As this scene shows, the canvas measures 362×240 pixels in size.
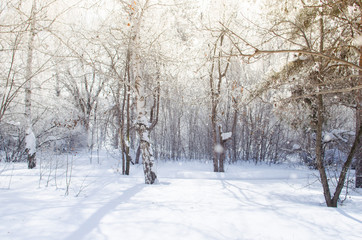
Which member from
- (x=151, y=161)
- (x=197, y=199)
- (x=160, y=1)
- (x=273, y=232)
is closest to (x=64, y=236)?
(x=273, y=232)

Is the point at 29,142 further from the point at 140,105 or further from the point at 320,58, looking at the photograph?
the point at 320,58

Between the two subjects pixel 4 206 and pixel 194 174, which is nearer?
pixel 4 206

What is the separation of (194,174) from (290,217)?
733cm

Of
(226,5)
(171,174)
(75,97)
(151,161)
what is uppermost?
(226,5)

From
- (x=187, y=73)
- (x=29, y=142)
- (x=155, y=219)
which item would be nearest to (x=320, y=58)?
(x=155, y=219)

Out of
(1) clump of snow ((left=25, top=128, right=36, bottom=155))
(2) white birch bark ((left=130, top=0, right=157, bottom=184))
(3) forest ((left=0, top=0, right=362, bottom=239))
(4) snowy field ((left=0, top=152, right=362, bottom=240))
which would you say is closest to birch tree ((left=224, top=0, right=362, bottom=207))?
(3) forest ((left=0, top=0, right=362, bottom=239))

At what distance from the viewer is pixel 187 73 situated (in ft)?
36.8

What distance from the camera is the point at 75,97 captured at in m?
19.0

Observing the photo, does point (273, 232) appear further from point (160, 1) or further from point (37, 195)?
point (160, 1)

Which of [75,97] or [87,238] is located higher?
[75,97]

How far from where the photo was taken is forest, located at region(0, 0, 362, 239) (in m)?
4.21

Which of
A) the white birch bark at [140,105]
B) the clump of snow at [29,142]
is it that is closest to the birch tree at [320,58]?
the white birch bark at [140,105]

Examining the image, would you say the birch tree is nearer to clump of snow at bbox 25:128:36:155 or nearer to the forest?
the forest

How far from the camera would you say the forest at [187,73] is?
421cm
